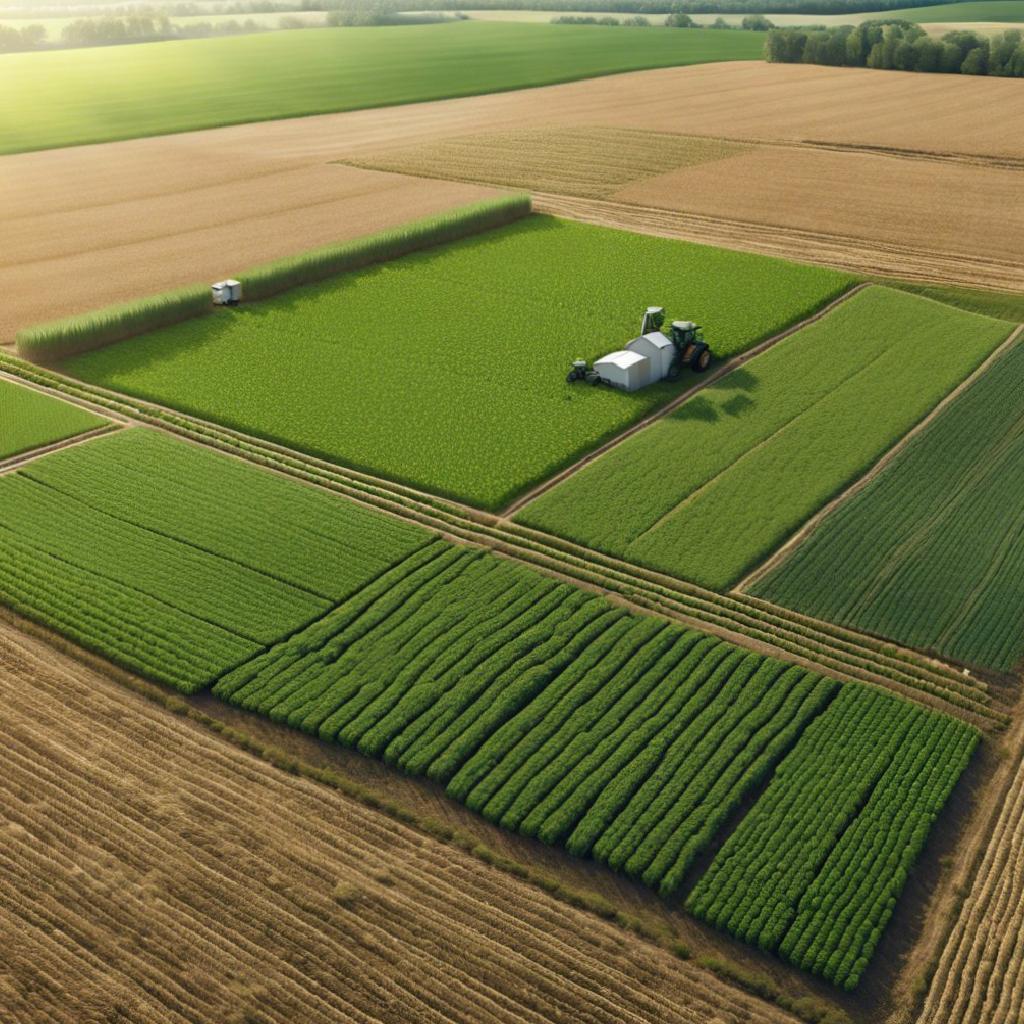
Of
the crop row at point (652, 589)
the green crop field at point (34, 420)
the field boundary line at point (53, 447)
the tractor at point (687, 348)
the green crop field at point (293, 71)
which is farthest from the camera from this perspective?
the green crop field at point (293, 71)

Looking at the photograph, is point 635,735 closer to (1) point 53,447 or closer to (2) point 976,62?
(1) point 53,447

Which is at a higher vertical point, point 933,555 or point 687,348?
point 687,348

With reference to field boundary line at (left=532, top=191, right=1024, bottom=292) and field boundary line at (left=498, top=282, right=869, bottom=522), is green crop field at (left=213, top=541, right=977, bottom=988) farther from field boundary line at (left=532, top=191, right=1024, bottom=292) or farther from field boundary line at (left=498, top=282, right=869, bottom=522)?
field boundary line at (left=532, top=191, right=1024, bottom=292)

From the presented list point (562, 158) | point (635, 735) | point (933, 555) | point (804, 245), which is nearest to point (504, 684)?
point (635, 735)

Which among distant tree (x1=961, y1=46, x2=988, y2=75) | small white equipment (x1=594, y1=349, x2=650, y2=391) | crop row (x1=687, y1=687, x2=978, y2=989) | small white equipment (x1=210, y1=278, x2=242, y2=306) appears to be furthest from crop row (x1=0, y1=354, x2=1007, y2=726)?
distant tree (x1=961, y1=46, x2=988, y2=75)

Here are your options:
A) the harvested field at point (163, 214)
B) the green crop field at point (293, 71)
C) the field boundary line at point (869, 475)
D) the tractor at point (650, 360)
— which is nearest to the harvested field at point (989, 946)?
the field boundary line at point (869, 475)

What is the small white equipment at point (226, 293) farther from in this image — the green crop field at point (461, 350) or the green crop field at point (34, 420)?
the green crop field at point (34, 420)
